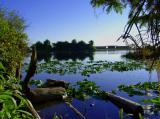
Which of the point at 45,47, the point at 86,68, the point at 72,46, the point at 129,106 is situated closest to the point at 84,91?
the point at 129,106

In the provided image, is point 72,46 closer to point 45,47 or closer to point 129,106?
point 45,47

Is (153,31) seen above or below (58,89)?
above

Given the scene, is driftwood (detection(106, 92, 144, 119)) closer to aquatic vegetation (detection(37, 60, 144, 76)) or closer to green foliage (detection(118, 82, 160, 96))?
green foliage (detection(118, 82, 160, 96))

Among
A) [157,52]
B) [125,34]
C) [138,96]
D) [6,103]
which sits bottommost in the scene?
[138,96]

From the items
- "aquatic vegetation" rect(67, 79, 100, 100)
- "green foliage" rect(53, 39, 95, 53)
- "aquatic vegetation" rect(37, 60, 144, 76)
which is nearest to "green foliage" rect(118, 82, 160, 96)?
"aquatic vegetation" rect(67, 79, 100, 100)

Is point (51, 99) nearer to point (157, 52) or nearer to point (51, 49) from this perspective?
point (157, 52)

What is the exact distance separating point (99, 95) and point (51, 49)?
97.2 meters

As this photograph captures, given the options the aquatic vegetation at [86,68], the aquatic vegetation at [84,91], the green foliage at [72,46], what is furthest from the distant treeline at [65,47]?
the aquatic vegetation at [84,91]

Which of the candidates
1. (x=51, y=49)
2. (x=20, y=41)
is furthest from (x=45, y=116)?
(x=51, y=49)

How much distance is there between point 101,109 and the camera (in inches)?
579

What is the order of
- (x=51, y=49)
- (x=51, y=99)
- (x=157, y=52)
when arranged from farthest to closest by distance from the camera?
(x=51, y=49)
(x=51, y=99)
(x=157, y=52)

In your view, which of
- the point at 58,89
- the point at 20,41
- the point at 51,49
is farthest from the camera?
the point at 51,49

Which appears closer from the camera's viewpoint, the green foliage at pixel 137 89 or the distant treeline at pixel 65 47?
the green foliage at pixel 137 89

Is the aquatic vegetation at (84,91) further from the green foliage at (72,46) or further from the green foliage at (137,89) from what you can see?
the green foliage at (72,46)
